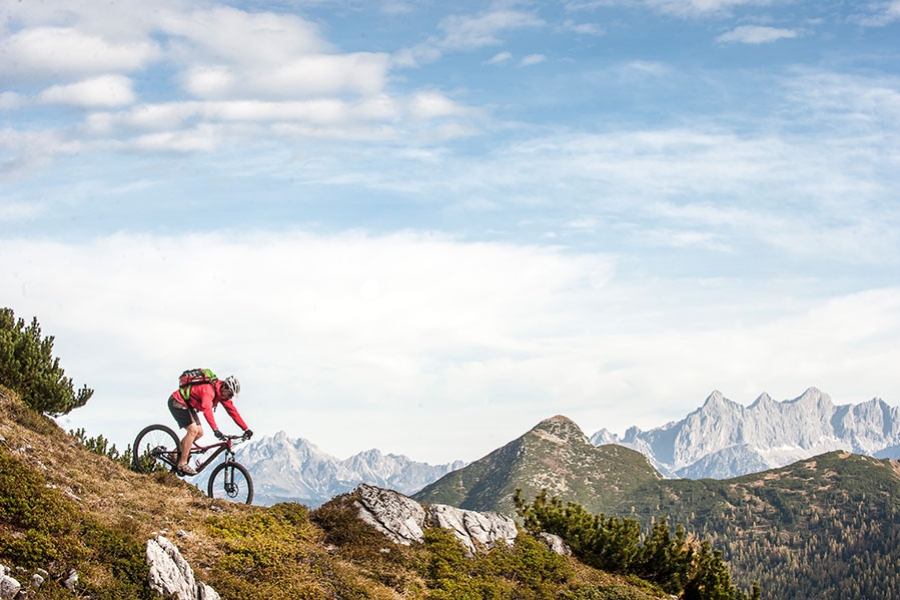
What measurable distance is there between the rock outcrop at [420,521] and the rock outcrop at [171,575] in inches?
311

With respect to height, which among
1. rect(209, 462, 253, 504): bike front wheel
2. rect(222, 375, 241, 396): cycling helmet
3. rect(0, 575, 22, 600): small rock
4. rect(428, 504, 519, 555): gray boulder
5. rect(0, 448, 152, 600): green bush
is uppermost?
rect(222, 375, 241, 396): cycling helmet

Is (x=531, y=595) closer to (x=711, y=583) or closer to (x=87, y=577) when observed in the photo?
(x=711, y=583)

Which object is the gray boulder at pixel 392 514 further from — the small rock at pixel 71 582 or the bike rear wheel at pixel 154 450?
the small rock at pixel 71 582

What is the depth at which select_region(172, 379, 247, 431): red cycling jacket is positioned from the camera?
22875 mm

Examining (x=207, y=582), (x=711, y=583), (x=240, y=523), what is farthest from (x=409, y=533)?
(x=711, y=583)

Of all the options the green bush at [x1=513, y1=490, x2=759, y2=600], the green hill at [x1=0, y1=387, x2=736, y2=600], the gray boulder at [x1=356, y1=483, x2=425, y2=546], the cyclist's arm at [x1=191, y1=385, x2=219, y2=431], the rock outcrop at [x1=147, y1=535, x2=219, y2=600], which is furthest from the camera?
the green bush at [x1=513, y1=490, x2=759, y2=600]

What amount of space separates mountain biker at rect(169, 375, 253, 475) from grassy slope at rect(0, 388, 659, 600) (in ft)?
3.65

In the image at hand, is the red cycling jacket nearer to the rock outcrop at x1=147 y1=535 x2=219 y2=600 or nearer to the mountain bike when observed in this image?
the mountain bike

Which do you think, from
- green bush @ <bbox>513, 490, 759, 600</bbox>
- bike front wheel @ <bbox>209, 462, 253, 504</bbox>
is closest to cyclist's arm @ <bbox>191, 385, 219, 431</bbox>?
bike front wheel @ <bbox>209, 462, 253, 504</bbox>

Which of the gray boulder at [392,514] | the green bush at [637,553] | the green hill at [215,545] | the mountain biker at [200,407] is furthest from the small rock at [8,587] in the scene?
the green bush at [637,553]

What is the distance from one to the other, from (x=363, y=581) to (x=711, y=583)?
1630 centimetres

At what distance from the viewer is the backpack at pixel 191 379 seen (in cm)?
2291

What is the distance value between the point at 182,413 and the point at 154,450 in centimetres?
180

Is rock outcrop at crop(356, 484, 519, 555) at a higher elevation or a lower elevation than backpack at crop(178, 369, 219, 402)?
lower
